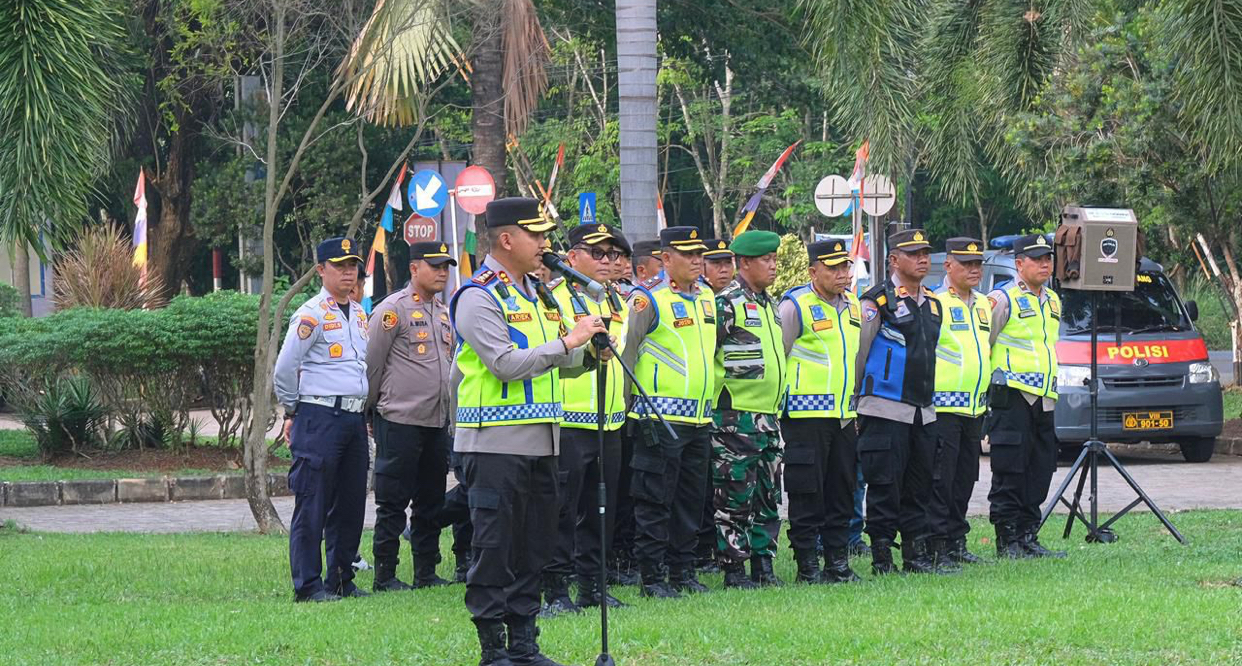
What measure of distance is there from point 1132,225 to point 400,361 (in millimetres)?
5053

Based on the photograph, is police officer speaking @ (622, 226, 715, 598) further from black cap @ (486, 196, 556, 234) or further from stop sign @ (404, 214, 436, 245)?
stop sign @ (404, 214, 436, 245)

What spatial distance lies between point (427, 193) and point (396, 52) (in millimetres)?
2516

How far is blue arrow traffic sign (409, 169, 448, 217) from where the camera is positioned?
16656 millimetres

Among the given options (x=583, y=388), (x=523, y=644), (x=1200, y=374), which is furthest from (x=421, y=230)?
(x=523, y=644)

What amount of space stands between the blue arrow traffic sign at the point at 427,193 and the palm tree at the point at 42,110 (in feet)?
17.0

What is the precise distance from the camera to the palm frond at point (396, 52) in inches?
529

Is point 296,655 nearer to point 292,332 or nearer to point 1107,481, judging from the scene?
point 292,332

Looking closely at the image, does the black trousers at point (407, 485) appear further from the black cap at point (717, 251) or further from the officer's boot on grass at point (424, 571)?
the black cap at point (717, 251)

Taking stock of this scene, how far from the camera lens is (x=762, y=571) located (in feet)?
31.8

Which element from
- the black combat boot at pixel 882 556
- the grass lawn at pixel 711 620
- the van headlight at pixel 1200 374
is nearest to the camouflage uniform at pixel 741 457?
the grass lawn at pixel 711 620

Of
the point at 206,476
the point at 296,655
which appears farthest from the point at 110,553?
the point at 206,476

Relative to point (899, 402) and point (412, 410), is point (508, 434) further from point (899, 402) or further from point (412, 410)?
point (899, 402)

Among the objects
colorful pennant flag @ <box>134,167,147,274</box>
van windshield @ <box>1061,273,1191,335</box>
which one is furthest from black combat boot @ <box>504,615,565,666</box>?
colorful pennant flag @ <box>134,167,147,274</box>

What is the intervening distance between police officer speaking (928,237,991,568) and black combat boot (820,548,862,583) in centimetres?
67
